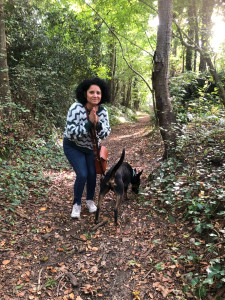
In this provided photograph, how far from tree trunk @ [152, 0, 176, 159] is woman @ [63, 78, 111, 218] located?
1.86 meters

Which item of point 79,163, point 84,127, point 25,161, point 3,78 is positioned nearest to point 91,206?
point 79,163

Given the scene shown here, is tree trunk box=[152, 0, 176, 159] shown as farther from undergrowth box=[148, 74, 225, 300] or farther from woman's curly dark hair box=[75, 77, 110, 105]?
woman's curly dark hair box=[75, 77, 110, 105]

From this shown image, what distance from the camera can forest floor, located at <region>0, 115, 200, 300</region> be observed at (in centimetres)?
257

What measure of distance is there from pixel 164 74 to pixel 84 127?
272 centimetres

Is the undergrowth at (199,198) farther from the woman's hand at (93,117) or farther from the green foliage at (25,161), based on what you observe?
the green foliage at (25,161)

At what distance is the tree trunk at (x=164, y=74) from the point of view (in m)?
5.12

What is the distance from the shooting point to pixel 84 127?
3506mm

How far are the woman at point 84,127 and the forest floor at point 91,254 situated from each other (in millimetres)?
550

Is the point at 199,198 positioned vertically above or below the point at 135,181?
above

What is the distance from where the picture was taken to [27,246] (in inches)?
130

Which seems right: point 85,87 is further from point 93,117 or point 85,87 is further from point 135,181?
point 135,181

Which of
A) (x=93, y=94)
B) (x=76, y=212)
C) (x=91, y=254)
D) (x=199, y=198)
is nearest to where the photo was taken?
(x=91, y=254)

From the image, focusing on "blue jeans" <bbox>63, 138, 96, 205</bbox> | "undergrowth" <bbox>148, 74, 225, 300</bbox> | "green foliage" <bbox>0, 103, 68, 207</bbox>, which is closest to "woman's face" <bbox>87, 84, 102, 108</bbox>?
"blue jeans" <bbox>63, 138, 96, 205</bbox>

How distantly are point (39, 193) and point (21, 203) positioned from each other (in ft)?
1.92
